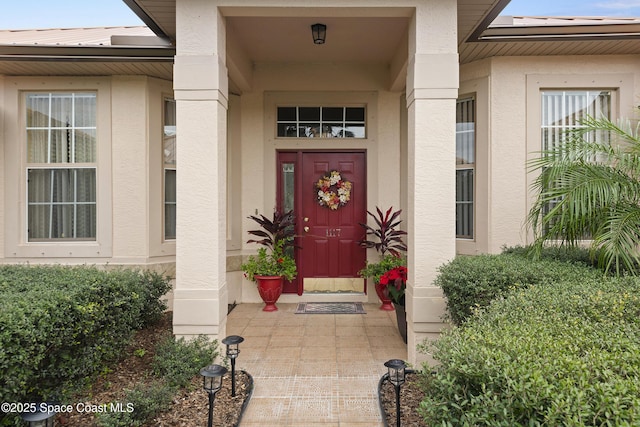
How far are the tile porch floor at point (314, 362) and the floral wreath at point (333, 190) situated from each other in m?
1.52

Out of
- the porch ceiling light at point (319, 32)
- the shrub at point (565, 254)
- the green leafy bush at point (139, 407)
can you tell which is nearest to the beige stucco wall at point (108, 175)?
the porch ceiling light at point (319, 32)

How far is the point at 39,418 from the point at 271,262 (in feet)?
12.3

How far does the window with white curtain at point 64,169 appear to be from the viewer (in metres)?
5.49

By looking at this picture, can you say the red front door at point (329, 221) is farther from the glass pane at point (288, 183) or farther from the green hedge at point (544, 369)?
the green hedge at point (544, 369)

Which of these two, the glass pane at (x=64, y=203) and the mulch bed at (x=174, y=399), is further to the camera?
→ the glass pane at (x=64, y=203)

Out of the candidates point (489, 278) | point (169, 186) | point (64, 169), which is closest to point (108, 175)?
point (64, 169)

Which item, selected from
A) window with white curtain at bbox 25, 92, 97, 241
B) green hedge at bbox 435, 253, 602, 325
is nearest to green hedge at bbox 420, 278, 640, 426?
green hedge at bbox 435, 253, 602, 325

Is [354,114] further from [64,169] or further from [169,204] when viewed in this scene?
[64,169]

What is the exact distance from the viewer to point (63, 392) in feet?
8.81

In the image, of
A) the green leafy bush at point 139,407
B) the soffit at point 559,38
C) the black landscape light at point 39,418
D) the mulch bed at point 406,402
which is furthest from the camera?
the soffit at point 559,38

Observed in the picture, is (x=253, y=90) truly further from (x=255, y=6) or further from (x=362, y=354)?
(x=362, y=354)

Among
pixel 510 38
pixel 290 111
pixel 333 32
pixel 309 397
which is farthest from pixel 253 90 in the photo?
pixel 309 397

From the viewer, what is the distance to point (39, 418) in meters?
2.12

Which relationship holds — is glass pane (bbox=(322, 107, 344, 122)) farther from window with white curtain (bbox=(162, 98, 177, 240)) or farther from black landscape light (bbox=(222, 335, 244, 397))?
black landscape light (bbox=(222, 335, 244, 397))
